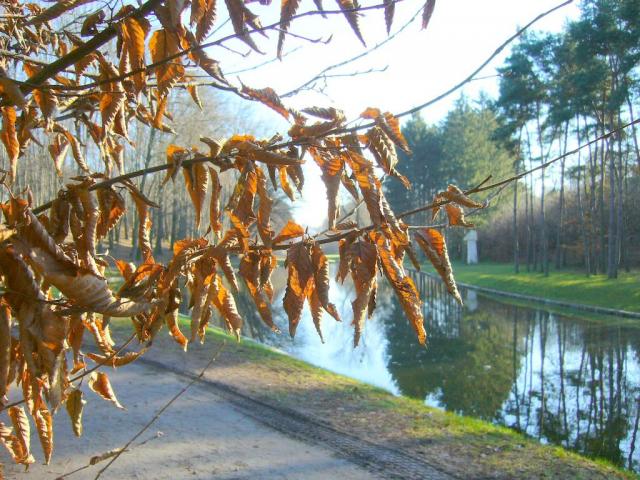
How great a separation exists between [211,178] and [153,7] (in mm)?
385

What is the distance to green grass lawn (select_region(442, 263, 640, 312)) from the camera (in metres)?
21.1

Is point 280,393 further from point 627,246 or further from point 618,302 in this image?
point 627,246

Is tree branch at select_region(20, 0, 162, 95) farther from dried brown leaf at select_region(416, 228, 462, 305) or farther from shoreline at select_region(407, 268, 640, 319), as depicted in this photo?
shoreline at select_region(407, 268, 640, 319)

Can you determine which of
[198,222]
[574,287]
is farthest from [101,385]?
[574,287]

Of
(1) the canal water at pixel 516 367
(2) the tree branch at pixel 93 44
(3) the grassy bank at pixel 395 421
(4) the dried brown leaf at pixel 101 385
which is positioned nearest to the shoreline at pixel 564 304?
(1) the canal water at pixel 516 367

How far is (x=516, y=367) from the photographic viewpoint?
489 inches

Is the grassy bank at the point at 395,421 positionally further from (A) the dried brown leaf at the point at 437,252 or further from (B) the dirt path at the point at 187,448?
(A) the dried brown leaf at the point at 437,252

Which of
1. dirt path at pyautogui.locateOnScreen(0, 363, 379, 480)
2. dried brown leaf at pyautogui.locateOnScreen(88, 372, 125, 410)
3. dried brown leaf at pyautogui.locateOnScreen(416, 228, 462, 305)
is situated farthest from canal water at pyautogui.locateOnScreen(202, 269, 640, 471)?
dried brown leaf at pyautogui.locateOnScreen(416, 228, 462, 305)

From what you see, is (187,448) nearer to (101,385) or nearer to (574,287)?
(101,385)

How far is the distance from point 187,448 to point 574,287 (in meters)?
22.7

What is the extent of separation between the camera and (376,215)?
3.83 feet

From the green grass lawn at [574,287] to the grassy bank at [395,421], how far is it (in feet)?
47.9

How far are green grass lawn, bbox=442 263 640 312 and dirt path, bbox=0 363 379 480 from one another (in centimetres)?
1713

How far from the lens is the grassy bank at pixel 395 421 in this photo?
590 cm
